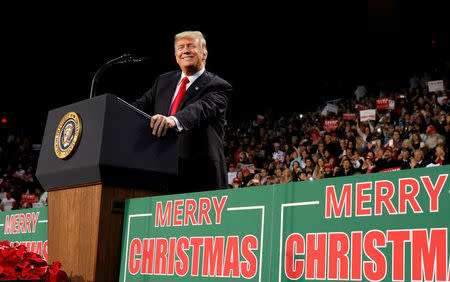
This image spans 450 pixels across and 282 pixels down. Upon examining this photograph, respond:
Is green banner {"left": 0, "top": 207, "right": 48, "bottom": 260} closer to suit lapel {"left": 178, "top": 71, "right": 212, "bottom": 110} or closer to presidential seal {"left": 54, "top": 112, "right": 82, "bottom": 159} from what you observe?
presidential seal {"left": 54, "top": 112, "right": 82, "bottom": 159}

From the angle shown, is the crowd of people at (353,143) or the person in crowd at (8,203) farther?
the person in crowd at (8,203)

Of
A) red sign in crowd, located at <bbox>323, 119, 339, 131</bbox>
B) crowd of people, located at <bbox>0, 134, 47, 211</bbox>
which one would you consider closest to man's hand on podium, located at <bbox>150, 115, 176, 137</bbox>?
red sign in crowd, located at <bbox>323, 119, 339, 131</bbox>

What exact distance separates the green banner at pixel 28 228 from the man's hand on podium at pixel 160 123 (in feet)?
2.48

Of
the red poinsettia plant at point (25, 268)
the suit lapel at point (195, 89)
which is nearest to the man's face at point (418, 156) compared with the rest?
the suit lapel at point (195, 89)

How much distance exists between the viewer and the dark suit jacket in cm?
219

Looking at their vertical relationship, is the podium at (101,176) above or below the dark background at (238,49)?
below

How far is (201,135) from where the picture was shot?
225 cm

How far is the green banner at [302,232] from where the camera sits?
1.24 meters

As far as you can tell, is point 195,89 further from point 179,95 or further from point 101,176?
point 101,176

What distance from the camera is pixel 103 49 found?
37.8ft

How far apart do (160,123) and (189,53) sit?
44 centimetres

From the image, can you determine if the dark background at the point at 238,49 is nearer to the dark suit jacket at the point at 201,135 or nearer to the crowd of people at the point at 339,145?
the crowd of people at the point at 339,145

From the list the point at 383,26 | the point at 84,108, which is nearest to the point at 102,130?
the point at 84,108

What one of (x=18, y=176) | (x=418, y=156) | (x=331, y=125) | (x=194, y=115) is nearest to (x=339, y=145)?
(x=331, y=125)
